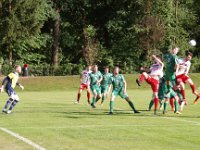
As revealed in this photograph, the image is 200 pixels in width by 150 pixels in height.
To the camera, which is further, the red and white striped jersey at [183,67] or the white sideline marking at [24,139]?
the red and white striped jersey at [183,67]

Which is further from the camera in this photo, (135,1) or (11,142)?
(135,1)

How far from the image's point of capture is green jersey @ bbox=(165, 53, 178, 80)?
64.6 feet

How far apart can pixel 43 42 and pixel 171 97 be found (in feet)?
172

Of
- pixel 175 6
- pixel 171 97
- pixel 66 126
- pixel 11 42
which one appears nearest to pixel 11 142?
pixel 66 126

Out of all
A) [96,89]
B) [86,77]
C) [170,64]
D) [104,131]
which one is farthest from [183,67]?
[86,77]

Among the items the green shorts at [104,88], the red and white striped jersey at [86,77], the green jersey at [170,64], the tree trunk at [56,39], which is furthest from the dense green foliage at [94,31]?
the green jersey at [170,64]

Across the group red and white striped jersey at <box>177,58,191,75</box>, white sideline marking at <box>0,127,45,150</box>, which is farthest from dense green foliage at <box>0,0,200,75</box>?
white sideline marking at <box>0,127,45,150</box>

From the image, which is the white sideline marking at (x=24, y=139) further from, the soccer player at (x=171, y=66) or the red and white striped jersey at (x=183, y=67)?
the red and white striped jersey at (x=183, y=67)

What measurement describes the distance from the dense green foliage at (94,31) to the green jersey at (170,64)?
43141mm

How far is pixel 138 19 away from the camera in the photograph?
69688 mm

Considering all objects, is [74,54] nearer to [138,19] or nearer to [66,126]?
[138,19]

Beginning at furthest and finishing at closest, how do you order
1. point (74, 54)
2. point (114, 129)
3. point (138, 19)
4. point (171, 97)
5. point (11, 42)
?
point (74, 54) → point (138, 19) → point (11, 42) → point (171, 97) → point (114, 129)

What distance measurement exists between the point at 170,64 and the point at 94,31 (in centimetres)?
5582

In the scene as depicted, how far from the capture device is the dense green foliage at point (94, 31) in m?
64.9
